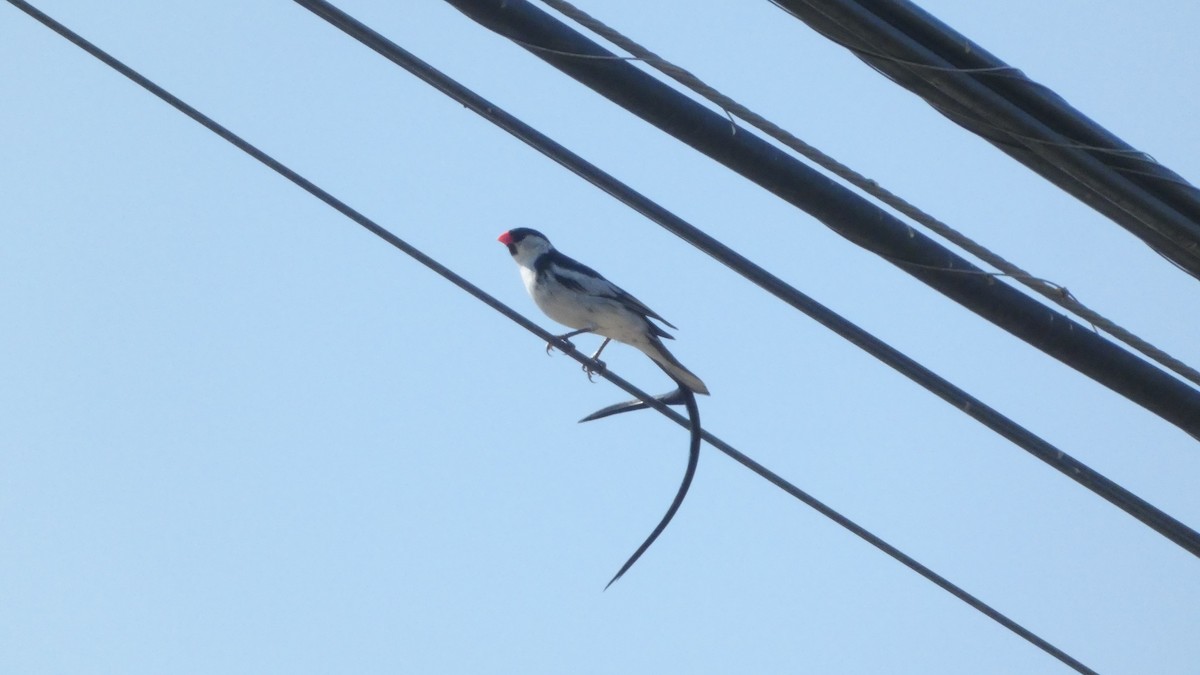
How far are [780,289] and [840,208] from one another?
13.9 inches

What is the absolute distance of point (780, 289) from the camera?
3.90m

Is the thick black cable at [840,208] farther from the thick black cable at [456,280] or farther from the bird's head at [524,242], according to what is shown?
the bird's head at [524,242]

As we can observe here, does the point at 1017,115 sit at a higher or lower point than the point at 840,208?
higher

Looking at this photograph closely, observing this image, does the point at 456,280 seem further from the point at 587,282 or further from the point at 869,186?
the point at 587,282

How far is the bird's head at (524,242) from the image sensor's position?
8.64 metres

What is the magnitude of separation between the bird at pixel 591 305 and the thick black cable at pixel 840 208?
7.32ft

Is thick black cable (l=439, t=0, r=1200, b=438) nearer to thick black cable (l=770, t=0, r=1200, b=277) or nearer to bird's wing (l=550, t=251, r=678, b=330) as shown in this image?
thick black cable (l=770, t=0, r=1200, b=277)

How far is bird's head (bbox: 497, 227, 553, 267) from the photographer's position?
8.64 metres

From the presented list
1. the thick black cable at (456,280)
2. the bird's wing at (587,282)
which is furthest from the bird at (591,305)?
the thick black cable at (456,280)

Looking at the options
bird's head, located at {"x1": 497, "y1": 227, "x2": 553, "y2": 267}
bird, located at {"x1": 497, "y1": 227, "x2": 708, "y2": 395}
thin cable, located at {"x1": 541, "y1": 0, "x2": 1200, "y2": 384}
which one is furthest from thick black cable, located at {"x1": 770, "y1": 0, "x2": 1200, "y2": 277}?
bird's head, located at {"x1": 497, "y1": 227, "x2": 553, "y2": 267}

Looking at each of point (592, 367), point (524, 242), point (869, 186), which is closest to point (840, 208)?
point (869, 186)

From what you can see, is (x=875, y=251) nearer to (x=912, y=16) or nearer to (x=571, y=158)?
(x=912, y=16)

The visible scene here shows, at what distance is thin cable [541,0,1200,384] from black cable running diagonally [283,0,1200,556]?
342 mm

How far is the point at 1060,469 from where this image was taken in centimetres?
405
